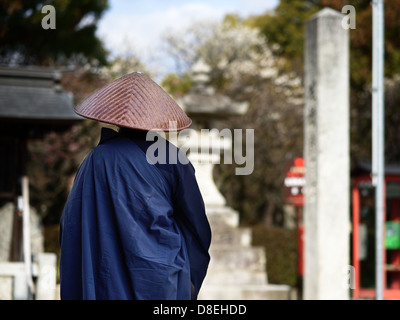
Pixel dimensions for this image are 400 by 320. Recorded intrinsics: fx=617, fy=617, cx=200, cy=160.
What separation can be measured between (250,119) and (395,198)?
8164 mm

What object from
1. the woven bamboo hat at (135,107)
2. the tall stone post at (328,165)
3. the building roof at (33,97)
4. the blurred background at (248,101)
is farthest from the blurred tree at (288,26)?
the woven bamboo hat at (135,107)

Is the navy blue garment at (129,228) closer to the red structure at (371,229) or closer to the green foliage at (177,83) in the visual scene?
the red structure at (371,229)

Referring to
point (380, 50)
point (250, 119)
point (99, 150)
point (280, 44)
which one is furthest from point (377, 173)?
point (280, 44)

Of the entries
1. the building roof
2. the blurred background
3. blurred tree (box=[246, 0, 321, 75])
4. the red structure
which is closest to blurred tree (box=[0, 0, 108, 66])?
the blurred background

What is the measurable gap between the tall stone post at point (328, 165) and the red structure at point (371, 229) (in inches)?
97.2

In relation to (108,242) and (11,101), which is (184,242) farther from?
(11,101)

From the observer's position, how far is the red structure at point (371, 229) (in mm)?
10164

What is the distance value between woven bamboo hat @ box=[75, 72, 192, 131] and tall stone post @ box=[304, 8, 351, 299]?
487 cm

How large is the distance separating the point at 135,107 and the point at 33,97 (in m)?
6.06

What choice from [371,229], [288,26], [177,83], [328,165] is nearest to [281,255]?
[371,229]

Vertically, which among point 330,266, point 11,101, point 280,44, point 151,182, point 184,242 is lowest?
point 330,266

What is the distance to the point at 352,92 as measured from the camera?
20359 mm

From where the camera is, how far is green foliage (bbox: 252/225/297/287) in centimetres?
1238

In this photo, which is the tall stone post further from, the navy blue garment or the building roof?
the navy blue garment
